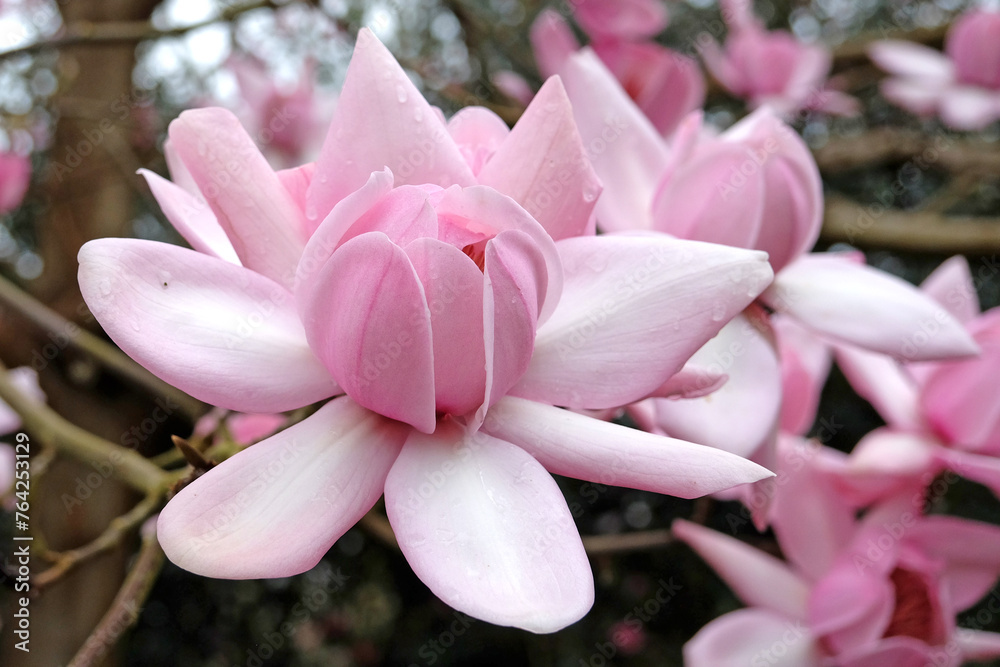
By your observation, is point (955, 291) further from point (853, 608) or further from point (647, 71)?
point (647, 71)

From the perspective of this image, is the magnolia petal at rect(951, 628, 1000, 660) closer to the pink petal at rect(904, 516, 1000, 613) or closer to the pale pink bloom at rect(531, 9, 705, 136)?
the pink petal at rect(904, 516, 1000, 613)

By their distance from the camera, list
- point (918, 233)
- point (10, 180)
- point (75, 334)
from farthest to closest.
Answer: point (10, 180)
point (918, 233)
point (75, 334)

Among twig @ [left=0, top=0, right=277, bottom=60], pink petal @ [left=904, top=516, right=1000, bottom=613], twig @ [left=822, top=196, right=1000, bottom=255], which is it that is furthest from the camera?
twig @ [left=822, top=196, right=1000, bottom=255]

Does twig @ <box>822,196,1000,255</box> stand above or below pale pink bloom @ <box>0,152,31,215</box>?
below

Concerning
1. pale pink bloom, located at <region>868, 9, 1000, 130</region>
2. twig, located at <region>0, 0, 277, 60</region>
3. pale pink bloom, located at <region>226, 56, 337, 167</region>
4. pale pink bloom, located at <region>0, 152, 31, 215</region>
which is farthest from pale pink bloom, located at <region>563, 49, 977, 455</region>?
pale pink bloom, located at <region>0, 152, 31, 215</region>

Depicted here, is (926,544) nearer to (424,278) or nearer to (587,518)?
(424,278)

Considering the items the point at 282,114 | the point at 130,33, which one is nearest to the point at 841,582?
the point at 130,33

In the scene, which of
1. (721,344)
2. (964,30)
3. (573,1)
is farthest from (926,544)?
(964,30)
